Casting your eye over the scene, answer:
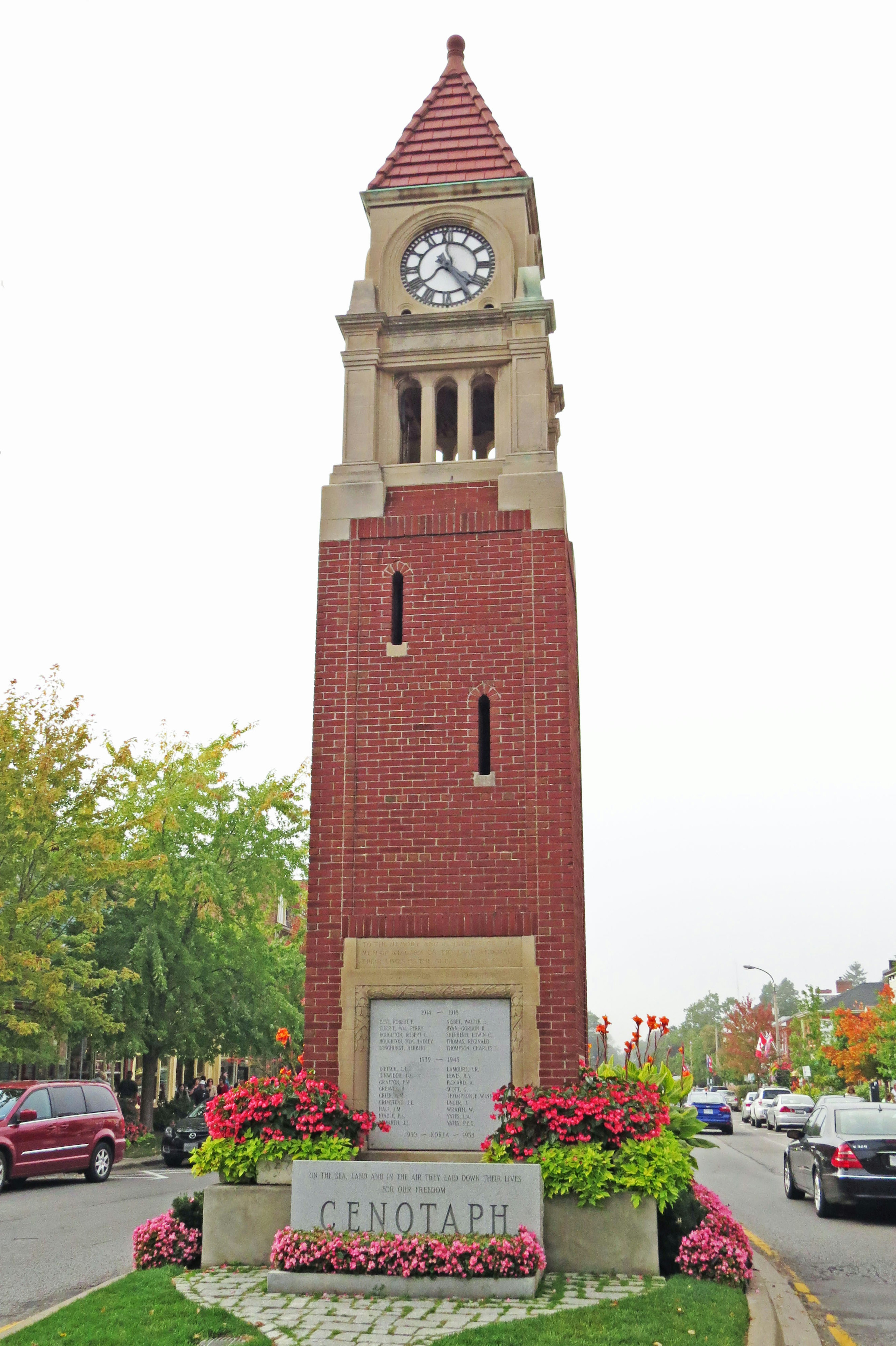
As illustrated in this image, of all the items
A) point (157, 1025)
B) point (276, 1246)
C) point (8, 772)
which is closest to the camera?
point (276, 1246)

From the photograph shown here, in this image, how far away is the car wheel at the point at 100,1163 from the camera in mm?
21812

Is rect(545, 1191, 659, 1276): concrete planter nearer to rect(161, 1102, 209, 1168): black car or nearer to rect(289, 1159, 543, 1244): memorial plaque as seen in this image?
rect(289, 1159, 543, 1244): memorial plaque

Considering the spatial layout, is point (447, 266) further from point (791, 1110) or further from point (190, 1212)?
point (791, 1110)

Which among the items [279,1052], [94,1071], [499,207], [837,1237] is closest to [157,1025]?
[279,1052]

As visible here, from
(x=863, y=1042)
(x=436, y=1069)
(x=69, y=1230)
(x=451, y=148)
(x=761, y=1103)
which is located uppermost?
(x=451, y=148)

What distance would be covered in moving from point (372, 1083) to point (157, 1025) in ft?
56.9

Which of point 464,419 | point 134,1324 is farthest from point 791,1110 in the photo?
point 134,1324

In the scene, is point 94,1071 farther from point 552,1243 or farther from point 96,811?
point 552,1243

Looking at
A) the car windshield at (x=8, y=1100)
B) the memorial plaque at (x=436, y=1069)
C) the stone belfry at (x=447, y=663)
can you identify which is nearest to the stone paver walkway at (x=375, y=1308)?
the memorial plaque at (x=436, y=1069)

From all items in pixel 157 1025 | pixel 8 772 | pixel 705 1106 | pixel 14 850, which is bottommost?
pixel 705 1106

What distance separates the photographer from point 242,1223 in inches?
447

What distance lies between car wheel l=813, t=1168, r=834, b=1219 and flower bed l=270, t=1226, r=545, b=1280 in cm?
753

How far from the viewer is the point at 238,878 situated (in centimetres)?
3203

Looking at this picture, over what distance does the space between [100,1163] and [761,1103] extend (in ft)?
107
